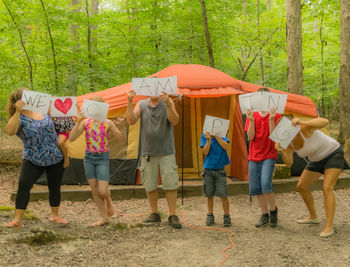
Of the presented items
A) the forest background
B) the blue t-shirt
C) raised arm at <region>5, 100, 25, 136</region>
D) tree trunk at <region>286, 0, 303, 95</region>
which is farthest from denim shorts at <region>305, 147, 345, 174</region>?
the forest background

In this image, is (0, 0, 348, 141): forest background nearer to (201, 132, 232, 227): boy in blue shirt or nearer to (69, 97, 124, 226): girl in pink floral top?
(69, 97, 124, 226): girl in pink floral top

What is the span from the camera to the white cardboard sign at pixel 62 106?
12.5ft

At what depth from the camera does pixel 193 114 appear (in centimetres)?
705

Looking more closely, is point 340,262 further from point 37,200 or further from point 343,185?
point 37,200

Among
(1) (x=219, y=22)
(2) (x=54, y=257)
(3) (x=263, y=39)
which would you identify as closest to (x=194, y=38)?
(1) (x=219, y=22)

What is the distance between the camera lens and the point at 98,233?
373cm

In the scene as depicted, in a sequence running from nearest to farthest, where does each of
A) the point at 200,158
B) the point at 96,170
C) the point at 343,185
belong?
1. the point at 96,170
2. the point at 343,185
3. the point at 200,158

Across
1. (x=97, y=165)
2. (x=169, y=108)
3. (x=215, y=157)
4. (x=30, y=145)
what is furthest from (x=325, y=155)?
→ (x=30, y=145)

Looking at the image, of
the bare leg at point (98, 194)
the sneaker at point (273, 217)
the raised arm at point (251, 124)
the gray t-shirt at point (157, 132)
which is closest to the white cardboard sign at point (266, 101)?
the raised arm at point (251, 124)

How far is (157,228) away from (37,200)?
8.99 ft

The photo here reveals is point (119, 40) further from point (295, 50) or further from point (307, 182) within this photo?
point (307, 182)

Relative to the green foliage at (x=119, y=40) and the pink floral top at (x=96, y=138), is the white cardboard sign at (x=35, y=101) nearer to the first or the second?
the pink floral top at (x=96, y=138)

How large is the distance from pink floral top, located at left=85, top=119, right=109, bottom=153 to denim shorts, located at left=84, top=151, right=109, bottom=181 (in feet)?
0.19

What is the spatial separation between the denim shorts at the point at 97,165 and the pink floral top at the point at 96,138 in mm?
59
